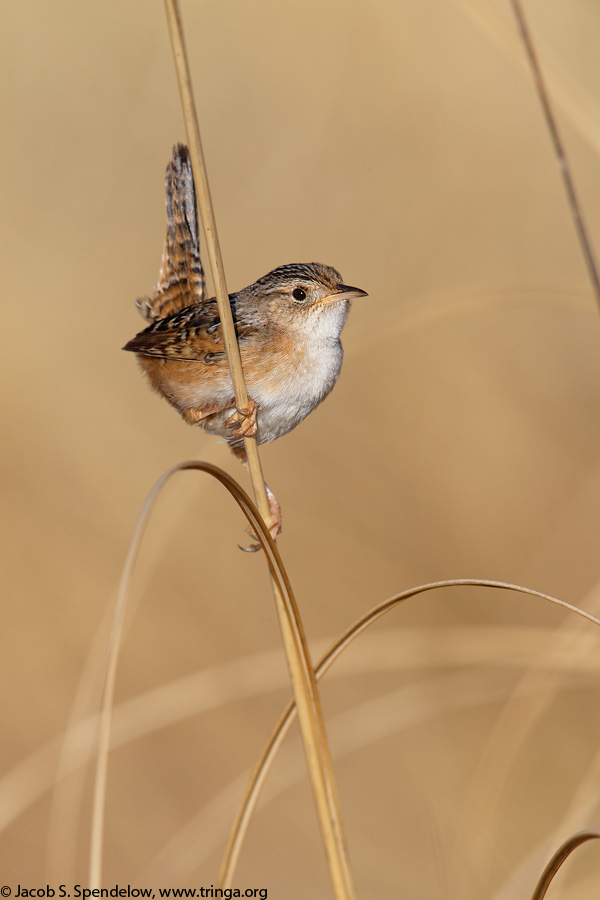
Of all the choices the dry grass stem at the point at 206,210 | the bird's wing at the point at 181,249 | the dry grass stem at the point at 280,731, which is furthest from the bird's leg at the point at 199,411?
the dry grass stem at the point at 280,731

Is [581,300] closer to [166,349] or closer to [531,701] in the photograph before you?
[531,701]

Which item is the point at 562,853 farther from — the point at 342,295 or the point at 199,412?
the point at 342,295

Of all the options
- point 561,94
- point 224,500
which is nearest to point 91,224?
point 224,500

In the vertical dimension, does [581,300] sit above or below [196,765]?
above

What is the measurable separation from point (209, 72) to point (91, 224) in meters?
1.13

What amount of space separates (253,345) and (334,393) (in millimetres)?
1903

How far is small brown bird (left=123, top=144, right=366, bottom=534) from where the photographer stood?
2287 mm

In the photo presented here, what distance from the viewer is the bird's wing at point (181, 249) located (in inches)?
105

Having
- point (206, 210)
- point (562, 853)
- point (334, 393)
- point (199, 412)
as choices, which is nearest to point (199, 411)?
point (199, 412)

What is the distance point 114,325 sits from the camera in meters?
4.06

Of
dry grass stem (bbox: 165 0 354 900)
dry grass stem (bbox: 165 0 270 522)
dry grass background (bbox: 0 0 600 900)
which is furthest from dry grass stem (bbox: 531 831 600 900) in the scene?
dry grass background (bbox: 0 0 600 900)

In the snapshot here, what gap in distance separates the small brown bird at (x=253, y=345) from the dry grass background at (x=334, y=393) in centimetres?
143

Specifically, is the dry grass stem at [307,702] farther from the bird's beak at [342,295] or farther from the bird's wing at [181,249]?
the bird's wing at [181,249]

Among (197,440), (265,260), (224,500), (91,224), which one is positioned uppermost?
(91,224)
